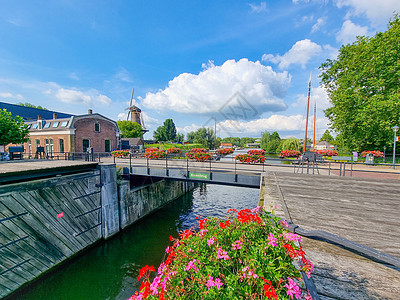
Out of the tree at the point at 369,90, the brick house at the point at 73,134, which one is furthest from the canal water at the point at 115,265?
the brick house at the point at 73,134

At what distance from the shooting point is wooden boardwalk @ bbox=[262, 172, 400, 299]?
172 cm

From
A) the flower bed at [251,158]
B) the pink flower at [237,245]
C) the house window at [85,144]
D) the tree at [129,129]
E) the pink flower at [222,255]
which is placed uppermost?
the tree at [129,129]

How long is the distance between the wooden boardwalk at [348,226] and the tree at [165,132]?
81608 millimetres

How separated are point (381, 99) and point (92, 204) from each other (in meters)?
23.9

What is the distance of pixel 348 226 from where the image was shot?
2977 mm

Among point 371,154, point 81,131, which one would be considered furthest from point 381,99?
point 81,131

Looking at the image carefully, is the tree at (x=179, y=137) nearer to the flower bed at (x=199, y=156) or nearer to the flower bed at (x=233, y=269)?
the flower bed at (x=199, y=156)

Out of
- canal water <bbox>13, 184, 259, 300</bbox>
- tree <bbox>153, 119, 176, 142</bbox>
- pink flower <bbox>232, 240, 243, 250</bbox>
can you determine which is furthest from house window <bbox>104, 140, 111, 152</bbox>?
tree <bbox>153, 119, 176, 142</bbox>

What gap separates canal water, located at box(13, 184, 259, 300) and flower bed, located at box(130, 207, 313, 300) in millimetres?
1476

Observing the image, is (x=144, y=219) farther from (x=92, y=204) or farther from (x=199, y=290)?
(x=199, y=290)

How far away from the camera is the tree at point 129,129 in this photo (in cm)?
5556

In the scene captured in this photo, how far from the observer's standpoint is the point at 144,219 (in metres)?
12.6

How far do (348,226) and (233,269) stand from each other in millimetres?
2799

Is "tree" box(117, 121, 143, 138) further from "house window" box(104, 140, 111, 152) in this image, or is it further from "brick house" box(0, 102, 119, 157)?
"house window" box(104, 140, 111, 152)
